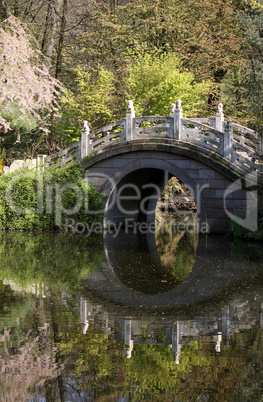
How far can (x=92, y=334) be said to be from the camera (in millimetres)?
6219

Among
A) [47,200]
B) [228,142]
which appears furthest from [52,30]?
[228,142]

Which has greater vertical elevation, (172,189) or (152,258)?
(172,189)

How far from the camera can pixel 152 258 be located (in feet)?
39.5

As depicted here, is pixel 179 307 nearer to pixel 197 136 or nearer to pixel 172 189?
pixel 197 136

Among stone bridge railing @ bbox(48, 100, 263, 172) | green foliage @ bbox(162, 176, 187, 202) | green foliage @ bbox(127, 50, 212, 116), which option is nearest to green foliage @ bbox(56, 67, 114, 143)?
green foliage @ bbox(127, 50, 212, 116)

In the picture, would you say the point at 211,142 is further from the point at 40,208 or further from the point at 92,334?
the point at 92,334

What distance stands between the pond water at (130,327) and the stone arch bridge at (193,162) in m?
3.96

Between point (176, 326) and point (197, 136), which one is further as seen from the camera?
point (197, 136)

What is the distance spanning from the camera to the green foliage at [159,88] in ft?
64.4

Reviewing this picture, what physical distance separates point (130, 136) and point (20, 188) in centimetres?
348

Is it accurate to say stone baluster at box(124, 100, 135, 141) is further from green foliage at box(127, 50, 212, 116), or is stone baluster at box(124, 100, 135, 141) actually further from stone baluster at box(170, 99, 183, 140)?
green foliage at box(127, 50, 212, 116)

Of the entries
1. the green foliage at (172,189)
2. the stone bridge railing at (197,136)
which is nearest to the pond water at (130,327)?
the stone bridge railing at (197,136)

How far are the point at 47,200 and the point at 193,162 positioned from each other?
4.30m

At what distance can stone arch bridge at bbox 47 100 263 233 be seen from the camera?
52.1 ft
